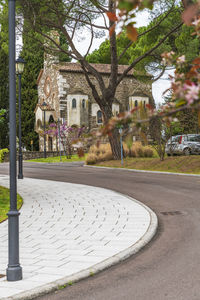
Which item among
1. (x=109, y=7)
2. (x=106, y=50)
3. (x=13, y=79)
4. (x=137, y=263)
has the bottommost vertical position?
(x=137, y=263)

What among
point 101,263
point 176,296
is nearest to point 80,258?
point 101,263

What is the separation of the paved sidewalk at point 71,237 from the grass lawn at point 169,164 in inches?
339

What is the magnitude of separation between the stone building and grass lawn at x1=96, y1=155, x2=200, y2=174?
20377 millimetres

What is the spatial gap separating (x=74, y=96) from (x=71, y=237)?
39.5 metres

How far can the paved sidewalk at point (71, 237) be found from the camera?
4.76 meters

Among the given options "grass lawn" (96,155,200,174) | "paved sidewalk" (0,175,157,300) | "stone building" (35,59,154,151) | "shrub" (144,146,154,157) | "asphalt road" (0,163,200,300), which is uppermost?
"stone building" (35,59,154,151)

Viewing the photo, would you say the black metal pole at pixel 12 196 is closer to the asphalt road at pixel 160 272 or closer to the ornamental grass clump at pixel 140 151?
the asphalt road at pixel 160 272

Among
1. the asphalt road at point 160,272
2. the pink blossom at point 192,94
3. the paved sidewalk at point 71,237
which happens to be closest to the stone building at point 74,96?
the paved sidewalk at point 71,237

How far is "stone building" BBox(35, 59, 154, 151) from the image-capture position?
148 feet

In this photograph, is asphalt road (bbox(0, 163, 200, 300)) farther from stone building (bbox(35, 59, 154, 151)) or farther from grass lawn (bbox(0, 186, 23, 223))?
stone building (bbox(35, 59, 154, 151))

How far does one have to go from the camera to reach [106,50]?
188ft

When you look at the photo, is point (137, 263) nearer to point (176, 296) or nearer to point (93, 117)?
point (176, 296)

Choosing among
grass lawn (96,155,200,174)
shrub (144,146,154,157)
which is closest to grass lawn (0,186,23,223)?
grass lawn (96,155,200,174)

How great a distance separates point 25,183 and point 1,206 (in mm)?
5383
